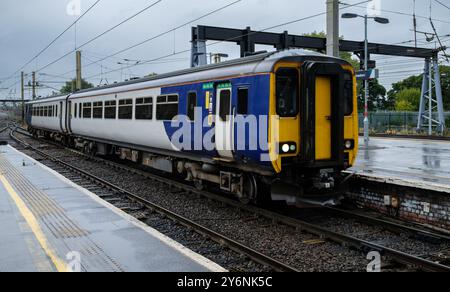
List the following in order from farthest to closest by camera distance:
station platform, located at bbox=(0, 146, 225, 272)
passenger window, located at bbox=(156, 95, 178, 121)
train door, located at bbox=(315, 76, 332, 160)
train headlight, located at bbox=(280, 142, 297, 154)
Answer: passenger window, located at bbox=(156, 95, 178, 121) → train door, located at bbox=(315, 76, 332, 160) → train headlight, located at bbox=(280, 142, 297, 154) → station platform, located at bbox=(0, 146, 225, 272)

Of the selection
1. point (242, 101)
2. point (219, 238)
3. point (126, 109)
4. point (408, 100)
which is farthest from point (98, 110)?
point (408, 100)

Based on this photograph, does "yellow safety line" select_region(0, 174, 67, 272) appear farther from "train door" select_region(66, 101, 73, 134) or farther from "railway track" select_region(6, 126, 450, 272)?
"train door" select_region(66, 101, 73, 134)

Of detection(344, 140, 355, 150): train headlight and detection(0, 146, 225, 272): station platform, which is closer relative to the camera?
detection(0, 146, 225, 272): station platform

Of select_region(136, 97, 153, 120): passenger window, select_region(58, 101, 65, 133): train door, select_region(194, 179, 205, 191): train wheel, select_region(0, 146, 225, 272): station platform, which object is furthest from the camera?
select_region(58, 101, 65, 133): train door

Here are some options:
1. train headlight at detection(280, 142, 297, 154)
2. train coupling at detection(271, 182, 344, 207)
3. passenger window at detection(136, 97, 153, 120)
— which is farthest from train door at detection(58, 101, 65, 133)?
train headlight at detection(280, 142, 297, 154)

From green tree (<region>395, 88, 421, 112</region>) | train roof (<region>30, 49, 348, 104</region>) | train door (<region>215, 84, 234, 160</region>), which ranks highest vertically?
green tree (<region>395, 88, 421, 112</region>)

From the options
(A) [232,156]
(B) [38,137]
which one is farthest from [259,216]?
(B) [38,137]

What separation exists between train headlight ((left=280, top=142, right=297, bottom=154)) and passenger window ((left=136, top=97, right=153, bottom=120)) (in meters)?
5.85

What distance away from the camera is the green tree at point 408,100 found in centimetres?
6380

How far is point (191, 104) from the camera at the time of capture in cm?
1115

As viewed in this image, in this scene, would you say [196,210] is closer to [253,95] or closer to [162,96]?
[253,95]

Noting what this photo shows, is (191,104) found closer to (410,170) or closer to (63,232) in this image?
(63,232)

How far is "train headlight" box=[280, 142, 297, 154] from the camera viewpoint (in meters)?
8.62

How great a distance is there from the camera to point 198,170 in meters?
11.5
